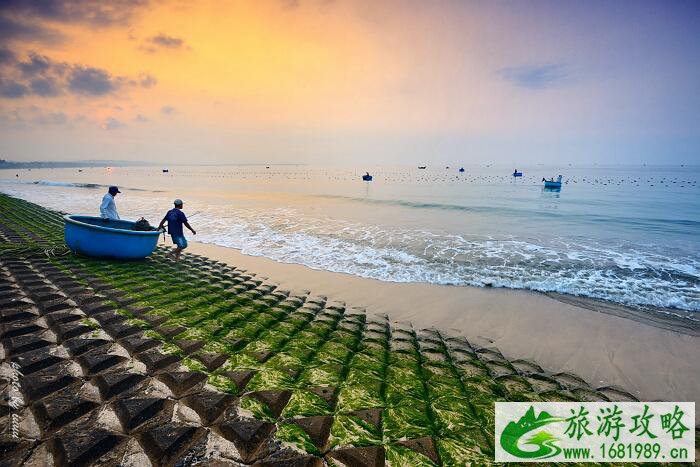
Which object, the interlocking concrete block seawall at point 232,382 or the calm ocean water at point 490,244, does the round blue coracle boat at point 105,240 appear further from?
the calm ocean water at point 490,244

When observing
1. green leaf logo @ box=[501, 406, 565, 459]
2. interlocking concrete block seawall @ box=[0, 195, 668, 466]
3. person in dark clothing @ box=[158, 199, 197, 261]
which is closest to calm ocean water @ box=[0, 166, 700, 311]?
person in dark clothing @ box=[158, 199, 197, 261]

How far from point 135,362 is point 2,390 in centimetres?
146

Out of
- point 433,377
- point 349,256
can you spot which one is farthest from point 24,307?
point 349,256

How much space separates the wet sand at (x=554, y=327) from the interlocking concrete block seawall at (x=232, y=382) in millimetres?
919

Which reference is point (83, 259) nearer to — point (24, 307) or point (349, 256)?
point (24, 307)

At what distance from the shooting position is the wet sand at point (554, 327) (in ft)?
21.5

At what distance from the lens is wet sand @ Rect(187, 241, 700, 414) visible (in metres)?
6.55

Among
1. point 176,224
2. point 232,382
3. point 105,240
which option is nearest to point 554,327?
point 232,382

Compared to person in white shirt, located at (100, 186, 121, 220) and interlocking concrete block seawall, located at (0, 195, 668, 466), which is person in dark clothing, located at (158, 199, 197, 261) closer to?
person in white shirt, located at (100, 186, 121, 220)

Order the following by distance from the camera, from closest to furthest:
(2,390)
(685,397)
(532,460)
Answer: (532,460)
(2,390)
(685,397)

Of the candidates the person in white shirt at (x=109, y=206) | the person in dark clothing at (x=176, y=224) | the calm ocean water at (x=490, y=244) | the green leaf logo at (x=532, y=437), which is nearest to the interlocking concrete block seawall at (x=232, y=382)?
the green leaf logo at (x=532, y=437)

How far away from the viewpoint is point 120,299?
293 inches

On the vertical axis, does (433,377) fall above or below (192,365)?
below

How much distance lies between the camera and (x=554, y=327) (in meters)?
8.51
